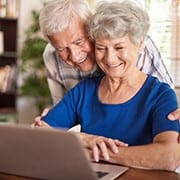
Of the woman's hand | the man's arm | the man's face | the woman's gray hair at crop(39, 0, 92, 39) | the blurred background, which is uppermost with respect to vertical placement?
the woman's gray hair at crop(39, 0, 92, 39)

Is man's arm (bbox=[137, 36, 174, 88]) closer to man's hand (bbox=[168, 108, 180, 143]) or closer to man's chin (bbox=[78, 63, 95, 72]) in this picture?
man's chin (bbox=[78, 63, 95, 72])

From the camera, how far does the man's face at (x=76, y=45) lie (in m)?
1.70

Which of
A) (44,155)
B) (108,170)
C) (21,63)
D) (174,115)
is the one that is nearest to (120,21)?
(174,115)

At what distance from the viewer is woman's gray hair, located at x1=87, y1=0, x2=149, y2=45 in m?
1.51

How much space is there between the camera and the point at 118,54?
5.12ft

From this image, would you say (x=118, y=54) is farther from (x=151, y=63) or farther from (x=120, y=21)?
(x=151, y=63)

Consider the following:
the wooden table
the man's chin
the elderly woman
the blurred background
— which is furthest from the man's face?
the blurred background

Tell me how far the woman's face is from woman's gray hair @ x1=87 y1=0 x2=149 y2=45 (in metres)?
0.02

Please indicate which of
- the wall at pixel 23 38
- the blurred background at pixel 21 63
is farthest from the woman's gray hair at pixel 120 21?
the wall at pixel 23 38

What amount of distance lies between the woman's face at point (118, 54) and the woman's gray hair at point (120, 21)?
0.07 ft

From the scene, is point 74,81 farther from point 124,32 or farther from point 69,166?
point 69,166

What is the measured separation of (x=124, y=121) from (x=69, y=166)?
1.80ft

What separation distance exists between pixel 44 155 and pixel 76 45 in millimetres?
794

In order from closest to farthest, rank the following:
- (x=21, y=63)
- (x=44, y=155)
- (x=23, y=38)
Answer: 1. (x=44, y=155)
2. (x=21, y=63)
3. (x=23, y=38)
